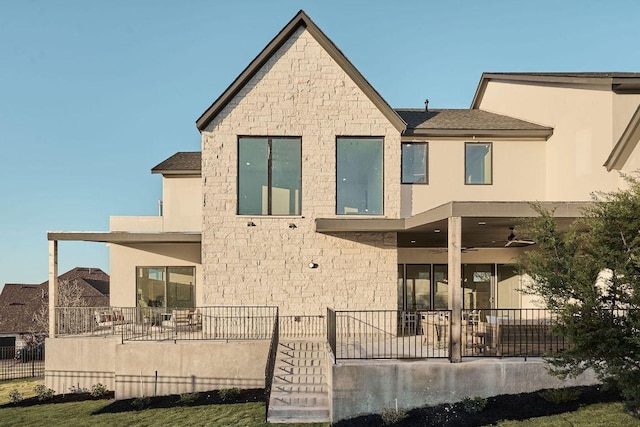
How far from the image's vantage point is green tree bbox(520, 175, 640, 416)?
7.05 meters

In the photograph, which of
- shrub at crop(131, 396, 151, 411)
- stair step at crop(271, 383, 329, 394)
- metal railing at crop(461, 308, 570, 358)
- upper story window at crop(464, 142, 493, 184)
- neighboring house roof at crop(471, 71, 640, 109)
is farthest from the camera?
upper story window at crop(464, 142, 493, 184)

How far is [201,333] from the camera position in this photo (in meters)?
14.8

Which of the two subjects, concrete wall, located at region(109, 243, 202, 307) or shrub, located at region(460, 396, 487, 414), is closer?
shrub, located at region(460, 396, 487, 414)

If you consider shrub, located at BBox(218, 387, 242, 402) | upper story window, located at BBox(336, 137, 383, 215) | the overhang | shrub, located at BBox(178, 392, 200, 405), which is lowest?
shrub, located at BBox(178, 392, 200, 405)

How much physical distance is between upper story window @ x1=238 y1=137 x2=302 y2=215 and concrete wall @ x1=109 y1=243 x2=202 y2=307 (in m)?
5.22

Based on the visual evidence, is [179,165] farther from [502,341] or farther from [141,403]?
[502,341]

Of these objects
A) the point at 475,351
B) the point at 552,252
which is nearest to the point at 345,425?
the point at 475,351

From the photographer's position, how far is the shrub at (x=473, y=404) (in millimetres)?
9523

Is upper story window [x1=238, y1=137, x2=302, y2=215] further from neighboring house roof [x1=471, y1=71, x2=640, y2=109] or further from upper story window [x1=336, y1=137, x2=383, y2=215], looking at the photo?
neighboring house roof [x1=471, y1=71, x2=640, y2=109]

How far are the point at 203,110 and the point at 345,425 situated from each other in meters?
10.2

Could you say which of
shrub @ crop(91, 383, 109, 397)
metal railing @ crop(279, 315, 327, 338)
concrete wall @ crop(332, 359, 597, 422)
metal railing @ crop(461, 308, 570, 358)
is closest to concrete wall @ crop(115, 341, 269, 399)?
shrub @ crop(91, 383, 109, 397)

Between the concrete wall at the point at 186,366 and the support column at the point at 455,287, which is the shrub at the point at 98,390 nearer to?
the concrete wall at the point at 186,366

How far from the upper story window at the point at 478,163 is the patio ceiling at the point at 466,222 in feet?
6.44

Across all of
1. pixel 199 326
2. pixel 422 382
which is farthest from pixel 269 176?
pixel 422 382
